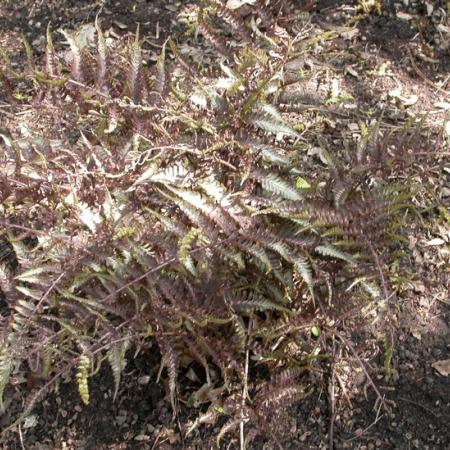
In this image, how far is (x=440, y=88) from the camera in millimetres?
→ 2623

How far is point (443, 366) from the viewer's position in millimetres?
2092

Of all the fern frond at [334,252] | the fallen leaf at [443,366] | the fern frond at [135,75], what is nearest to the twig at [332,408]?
the fallen leaf at [443,366]

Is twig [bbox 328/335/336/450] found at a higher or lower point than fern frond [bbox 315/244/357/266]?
lower

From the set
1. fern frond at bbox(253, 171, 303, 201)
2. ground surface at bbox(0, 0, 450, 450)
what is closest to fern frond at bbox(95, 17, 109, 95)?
fern frond at bbox(253, 171, 303, 201)

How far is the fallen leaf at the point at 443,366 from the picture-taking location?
208cm

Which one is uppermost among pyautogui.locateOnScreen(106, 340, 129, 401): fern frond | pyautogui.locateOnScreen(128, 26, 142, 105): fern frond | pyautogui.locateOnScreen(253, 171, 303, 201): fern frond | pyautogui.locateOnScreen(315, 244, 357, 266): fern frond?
pyautogui.locateOnScreen(128, 26, 142, 105): fern frond

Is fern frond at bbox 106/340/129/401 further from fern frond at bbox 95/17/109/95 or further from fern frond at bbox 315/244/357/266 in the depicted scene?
fern frond at bbox 95/17/109/95

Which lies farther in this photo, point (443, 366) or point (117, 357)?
point (443, 366)

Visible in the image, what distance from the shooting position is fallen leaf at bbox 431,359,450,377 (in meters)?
2.08

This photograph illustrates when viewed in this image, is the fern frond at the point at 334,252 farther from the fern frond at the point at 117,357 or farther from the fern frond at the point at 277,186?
the fern frond at the point at 117,357

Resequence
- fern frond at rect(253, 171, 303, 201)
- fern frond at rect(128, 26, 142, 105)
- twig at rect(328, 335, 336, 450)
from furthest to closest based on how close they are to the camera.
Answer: twig at rect(328, 335, 336, 450) → fern frond at rect(128, 26, 142, 105) → fern frond at rect(253, 171, 303, 201)

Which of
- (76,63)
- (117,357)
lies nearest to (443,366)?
(117,357)

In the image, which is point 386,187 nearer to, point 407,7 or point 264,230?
point 264,230

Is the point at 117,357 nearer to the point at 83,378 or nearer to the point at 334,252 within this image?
the point at 83,378
